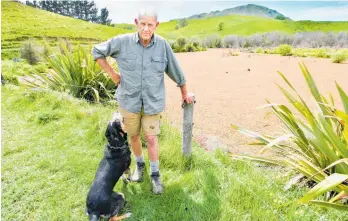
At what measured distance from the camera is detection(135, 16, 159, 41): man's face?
2414mm

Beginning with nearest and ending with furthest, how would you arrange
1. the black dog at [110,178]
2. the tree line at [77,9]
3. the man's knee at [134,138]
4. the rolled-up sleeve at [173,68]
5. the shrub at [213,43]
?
the black dog at [110,178] → the rolled-up sleeve at [173,68] → the man's knee at [134,138] → the shrub at [213,43] → the tree line at [77,9]

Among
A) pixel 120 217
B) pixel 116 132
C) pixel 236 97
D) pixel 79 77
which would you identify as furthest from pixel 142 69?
pixel 236 97

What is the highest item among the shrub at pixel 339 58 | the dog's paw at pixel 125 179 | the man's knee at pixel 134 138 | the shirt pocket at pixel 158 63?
the shirt pocket at pixel 158 63

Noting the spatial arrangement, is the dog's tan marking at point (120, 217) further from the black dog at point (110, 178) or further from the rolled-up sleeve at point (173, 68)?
the rolled-up sleeve at point (173, 68)

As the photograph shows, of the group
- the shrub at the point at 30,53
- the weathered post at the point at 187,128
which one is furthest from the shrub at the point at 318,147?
the shrub at the point at 30,53

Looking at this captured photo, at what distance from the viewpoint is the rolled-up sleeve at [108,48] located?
103 inches

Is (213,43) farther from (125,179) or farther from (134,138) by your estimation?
(125,179)

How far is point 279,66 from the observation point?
40.4 ft

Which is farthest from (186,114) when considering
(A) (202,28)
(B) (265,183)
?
(A) (202,28)

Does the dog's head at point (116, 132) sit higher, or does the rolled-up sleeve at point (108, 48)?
the rolled-up sleeve at point (108, 48)

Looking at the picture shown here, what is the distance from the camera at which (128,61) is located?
260cm

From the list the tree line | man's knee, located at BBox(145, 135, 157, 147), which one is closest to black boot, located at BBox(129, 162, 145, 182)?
man's knee, located at BBox(145, 135, 157, 147)

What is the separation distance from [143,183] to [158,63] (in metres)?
1.29

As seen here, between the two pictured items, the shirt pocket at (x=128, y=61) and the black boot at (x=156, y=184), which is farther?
the black boot at (x=156, y=184)
